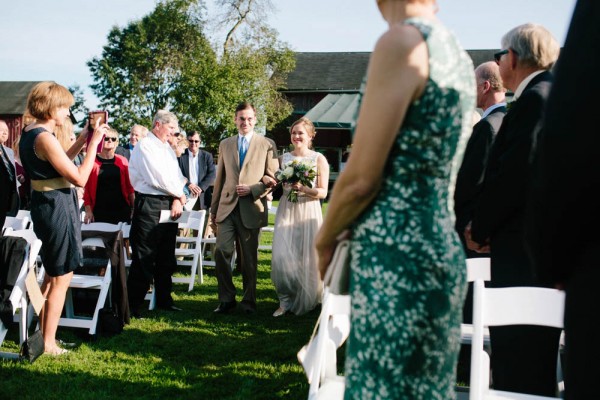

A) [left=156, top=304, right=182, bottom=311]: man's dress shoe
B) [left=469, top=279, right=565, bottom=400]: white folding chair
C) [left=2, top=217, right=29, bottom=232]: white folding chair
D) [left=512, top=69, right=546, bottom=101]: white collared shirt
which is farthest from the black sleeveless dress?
[left=512, top=69, right=546, bottom=101]: white collared shirt

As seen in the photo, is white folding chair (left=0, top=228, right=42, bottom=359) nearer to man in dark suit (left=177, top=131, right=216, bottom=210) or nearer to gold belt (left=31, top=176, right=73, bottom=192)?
gold belt (left=31, top=176, right=73, bottom=192)

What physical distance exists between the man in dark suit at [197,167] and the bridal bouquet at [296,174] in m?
3.51

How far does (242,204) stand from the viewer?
7121 mm

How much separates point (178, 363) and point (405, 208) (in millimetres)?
3858

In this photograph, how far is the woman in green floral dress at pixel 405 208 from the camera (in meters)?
1.72

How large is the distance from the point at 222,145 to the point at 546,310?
5084 mm

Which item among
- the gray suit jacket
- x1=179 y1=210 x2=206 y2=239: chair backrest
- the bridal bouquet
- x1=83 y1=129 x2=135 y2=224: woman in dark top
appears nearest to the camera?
the bridal bouquet

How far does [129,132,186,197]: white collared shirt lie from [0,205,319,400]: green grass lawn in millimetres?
1511

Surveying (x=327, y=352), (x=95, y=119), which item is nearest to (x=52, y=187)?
(x=95, y=119)

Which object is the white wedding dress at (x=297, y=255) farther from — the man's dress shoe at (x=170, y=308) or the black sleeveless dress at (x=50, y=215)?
the black sleeveless dress at (x=50, y=215)

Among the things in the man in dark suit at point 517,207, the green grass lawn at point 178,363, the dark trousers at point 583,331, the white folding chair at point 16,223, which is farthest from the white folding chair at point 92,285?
the dark trousers at point 583,331

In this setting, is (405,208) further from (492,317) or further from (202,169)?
(202,169)

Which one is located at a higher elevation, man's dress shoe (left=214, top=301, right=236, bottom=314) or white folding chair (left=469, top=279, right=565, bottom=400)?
white folding chair (left=469, top=279, right=565, bottom=400)

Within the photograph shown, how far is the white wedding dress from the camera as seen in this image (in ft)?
22.9
